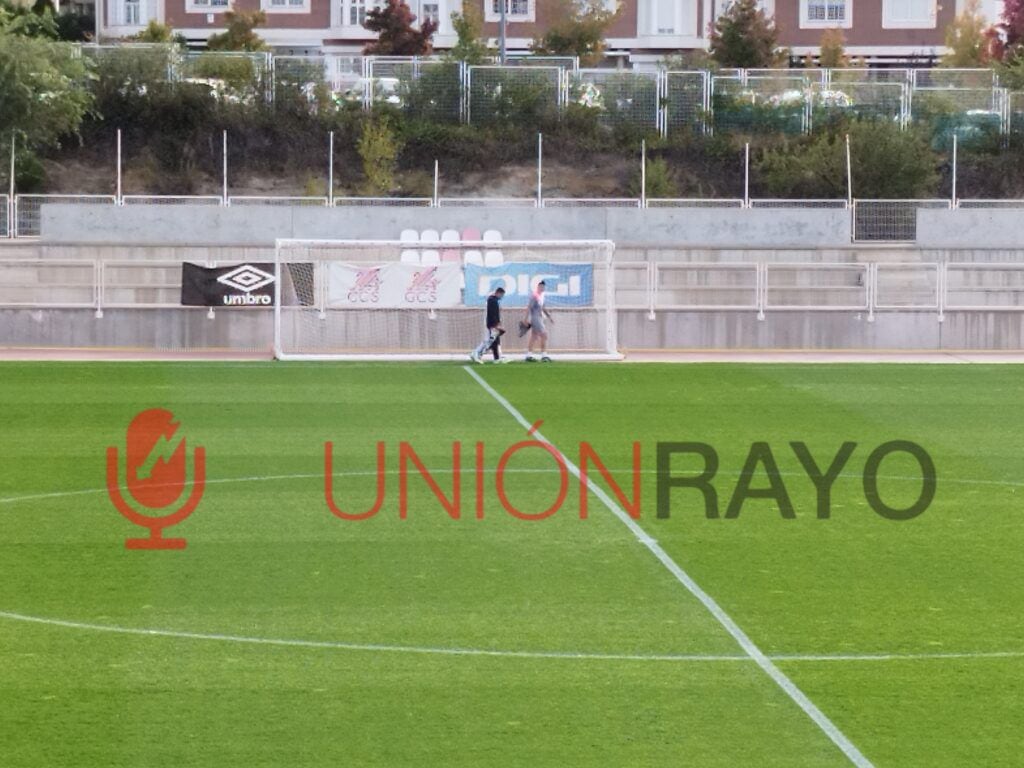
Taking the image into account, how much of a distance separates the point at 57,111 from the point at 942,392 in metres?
31.5

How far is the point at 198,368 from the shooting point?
31.7 meters

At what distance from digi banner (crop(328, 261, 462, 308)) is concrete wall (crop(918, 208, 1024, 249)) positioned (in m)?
14.3

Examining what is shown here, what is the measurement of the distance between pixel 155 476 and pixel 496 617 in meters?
7.23

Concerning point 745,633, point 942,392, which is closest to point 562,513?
point 745,633

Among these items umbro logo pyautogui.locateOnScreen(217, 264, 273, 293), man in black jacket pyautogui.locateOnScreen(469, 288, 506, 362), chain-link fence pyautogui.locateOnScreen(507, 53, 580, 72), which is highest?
chain-link fence pyautogui.locateOnScreen(507, 53, 580, 72)

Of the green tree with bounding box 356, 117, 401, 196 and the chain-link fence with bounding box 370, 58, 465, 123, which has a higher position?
the chain-link fence with bounding box 370, 58, 465, 123

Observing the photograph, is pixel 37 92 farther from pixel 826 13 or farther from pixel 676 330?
pixel 826 13

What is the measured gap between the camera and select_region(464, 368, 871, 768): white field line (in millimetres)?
9086

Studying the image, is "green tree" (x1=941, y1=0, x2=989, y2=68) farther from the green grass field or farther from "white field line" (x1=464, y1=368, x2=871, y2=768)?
"white field line" (x1=464, y1=368, x2=871, y2=768)

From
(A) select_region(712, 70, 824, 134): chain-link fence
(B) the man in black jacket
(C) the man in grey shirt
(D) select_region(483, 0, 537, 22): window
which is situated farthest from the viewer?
(D) select_region(483, 0, 537, 22): window

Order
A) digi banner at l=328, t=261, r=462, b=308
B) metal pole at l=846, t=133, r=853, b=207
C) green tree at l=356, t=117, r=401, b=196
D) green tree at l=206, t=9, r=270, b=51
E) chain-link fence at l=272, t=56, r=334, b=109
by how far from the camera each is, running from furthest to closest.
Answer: green tree at l=206, t=9, r=270, b=51 < chain-link fence at l=272, t=56, r=334, b=109 < green tree at l=356, t=117, r=401, b=196 < metal pole at l=846, t=133, r=853, b=207 < digi banner at l=328, t=261, r=462, b=308

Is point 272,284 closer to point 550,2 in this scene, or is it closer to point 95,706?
point 95,706

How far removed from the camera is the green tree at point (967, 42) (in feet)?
235

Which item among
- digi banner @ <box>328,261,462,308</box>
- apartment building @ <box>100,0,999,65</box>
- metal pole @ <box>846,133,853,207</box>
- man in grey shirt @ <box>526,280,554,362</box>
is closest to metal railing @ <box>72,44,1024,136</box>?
metal pole @ <box>846,133,853,207</box>
